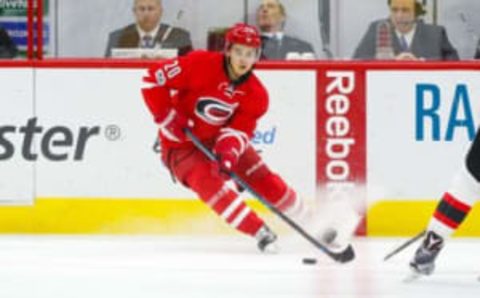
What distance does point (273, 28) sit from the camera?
7180mm

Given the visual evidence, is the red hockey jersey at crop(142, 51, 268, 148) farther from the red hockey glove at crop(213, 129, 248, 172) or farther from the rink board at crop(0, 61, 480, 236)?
the rink board at crop(0, 61, 480, 236)

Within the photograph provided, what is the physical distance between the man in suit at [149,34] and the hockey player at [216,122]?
85 centimetres

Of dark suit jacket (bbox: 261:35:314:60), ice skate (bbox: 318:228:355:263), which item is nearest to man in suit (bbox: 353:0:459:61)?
dark suit jacket (bbox: 261:35:314:60)

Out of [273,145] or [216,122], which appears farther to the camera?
[273,145]

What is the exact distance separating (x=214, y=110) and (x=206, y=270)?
0.87 meters

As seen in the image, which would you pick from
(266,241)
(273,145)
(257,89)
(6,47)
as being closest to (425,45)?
(273,145)

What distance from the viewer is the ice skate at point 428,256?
17.6 ft

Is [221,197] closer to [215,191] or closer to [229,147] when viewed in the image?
[215,191]

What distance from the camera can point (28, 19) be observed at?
7.22 metres

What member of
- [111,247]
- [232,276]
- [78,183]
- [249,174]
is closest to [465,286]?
[232,276]

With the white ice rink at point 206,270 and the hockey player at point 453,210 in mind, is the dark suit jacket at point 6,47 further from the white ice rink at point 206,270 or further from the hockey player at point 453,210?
the hockey player at point 453,210

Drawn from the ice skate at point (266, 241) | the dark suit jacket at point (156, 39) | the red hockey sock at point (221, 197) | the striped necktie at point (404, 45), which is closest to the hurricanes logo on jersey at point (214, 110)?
the red hockey sock at point (221, 197)

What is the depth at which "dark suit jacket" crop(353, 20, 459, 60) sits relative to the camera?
7.11 metres

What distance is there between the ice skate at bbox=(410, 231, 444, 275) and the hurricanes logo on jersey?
1.28 meters
